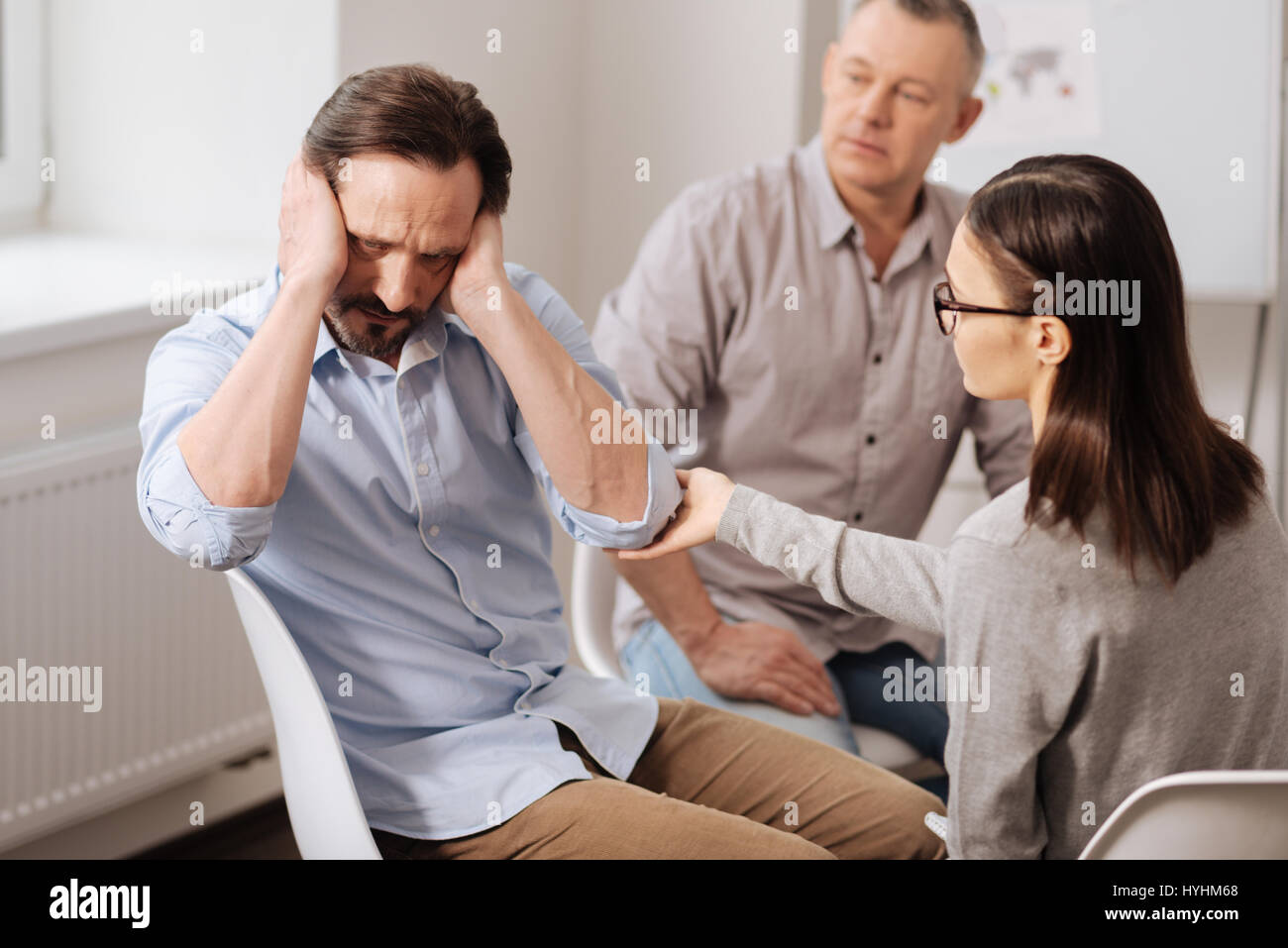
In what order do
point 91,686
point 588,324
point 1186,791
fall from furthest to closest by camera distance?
point 588,324 → point 91,686 → point 1186,791

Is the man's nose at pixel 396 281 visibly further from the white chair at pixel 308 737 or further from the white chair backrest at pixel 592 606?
the white chair backrest at pixel 592 606

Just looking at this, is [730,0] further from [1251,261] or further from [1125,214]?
[1125,214]

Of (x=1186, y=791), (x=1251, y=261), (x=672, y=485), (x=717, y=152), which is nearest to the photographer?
(x=1186, y=791)

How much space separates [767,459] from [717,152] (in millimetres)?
1006

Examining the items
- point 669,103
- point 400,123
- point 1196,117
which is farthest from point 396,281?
point 1196,117

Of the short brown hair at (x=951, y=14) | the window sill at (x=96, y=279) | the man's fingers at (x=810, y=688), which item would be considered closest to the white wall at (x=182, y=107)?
the window sill at (x=96, y=279)

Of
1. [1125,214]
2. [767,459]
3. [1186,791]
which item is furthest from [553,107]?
[1186,791]

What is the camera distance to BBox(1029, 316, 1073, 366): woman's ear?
1.20 metres

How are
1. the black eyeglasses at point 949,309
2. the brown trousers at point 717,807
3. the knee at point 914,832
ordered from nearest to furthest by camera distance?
the black eyeglasses at point 949,309 < the brown trousers at point 717,807 < the knee at point 914,832

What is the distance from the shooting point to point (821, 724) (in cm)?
187

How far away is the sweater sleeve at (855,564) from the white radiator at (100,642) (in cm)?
114

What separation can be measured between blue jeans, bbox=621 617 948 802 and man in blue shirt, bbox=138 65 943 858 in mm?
282

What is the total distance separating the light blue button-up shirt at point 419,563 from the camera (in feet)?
4.56

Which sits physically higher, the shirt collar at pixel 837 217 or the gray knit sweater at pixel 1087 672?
the shirt collar at pixel 837 217
